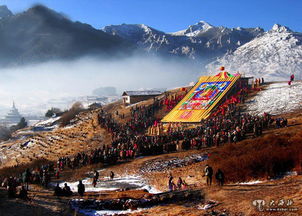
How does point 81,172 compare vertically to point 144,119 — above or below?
below

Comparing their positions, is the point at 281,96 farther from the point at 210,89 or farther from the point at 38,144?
the point at 38,144

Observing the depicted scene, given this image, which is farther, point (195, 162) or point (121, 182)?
point (195, 162)

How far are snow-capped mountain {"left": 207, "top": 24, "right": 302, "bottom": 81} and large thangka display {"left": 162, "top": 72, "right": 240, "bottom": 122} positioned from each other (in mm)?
88036

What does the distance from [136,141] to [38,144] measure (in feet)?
97.5

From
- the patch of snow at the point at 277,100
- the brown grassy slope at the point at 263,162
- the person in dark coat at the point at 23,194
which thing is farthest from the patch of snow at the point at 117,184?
the patch of snow at the point at 277,100

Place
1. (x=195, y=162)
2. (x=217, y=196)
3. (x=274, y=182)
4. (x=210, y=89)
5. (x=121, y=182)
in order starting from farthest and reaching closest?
(x=210, y=89) < (x=195, y=162) < (x=121, y=182) < (x=274, y=182) < (x=217, y=196)

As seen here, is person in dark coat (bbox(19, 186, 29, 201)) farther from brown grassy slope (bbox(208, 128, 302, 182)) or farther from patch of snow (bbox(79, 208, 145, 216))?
brown grassy slope (bbox(208, 128, 302, 182))

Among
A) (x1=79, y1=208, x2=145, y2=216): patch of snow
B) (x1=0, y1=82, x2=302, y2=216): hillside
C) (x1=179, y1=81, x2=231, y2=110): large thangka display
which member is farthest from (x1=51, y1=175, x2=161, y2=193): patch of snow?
(x1=179, y1=81, x2=231, y2=110): large thangka display

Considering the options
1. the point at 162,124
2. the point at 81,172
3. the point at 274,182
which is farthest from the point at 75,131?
the point at 274,182

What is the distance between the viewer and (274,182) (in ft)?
58.4

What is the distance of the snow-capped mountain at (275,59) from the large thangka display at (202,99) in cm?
8804

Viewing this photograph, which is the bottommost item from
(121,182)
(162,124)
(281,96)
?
(121,182)

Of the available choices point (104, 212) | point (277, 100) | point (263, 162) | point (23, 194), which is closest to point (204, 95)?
point (277, 100)

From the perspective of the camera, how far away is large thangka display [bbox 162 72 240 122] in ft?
168
